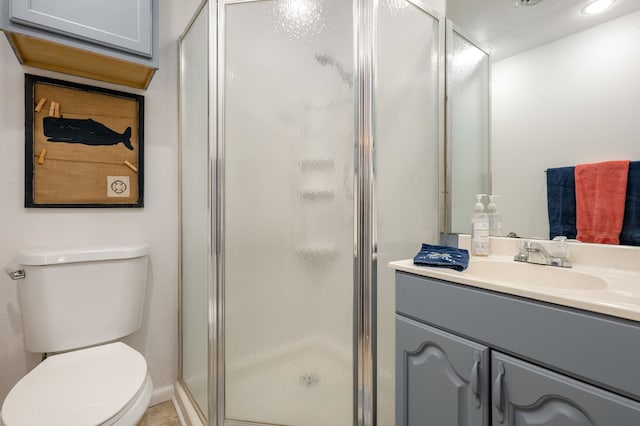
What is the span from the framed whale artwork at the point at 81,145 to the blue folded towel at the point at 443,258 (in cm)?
140

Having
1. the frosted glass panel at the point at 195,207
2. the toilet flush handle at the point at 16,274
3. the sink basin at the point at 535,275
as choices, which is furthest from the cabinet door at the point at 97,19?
the sink basin at the point at 535,275

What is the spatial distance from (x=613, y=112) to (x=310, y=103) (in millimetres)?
997

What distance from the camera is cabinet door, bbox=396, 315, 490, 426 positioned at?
0.80 metres

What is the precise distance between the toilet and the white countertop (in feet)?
3.24

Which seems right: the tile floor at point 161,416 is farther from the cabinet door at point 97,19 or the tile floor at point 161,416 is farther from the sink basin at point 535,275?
the cabinet door at point 97,19

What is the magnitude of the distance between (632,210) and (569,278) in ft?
0.93

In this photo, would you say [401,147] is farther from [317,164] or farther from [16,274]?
[16,274]

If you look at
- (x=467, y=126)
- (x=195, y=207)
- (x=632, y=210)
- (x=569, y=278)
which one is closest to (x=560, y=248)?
(x=569, y=278)

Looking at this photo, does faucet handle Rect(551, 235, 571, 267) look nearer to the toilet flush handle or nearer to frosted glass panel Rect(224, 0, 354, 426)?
frosted glass panel Rect(224, 0, 354, 426)

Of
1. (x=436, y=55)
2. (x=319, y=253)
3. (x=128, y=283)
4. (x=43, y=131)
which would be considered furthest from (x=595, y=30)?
(x=43, y=131)

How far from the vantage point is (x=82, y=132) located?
4.82 feet

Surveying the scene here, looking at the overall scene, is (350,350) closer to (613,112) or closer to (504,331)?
(504,331)

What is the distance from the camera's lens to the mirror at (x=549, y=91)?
967 millimetres

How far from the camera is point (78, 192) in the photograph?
147cm
